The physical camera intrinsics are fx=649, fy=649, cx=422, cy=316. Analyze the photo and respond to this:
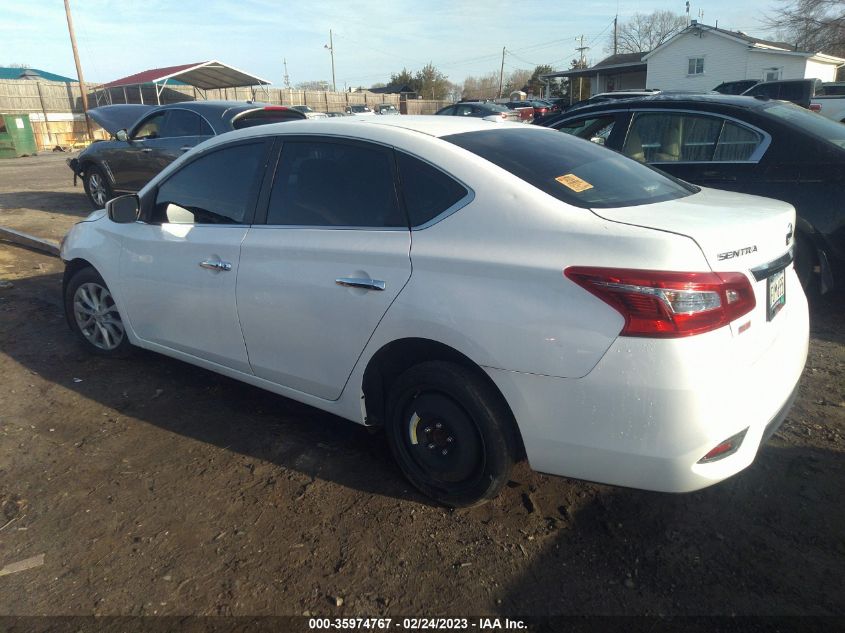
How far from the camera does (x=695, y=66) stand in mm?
39406

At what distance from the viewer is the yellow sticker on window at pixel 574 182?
2.77m

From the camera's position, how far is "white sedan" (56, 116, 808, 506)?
89.2 inches

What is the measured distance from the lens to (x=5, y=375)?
4.55 m

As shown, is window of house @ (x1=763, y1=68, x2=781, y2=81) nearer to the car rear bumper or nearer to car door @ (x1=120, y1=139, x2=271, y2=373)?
car door @ (x1=120, y1=139, x2=271, y2=373)

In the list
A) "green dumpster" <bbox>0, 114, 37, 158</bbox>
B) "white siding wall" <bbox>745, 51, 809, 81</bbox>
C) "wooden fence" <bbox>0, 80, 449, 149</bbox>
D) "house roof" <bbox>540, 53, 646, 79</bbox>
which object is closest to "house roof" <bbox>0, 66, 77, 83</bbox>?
"wooden fence" <bbox>0, 80, 449, 149</bbox>

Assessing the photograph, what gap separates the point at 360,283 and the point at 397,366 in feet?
A: 1.39

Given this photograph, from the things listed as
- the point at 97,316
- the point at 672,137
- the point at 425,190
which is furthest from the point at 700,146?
the point at 97,316

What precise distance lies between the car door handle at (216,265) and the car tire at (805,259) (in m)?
3.98

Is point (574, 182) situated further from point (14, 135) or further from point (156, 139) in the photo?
point (14, 135)

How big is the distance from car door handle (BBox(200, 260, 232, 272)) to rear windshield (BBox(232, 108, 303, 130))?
5456 mm

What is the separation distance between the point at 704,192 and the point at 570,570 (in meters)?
1.98

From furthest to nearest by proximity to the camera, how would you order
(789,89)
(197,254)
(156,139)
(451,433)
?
(789,89) < (156,139) < (197,254) < (451,433)

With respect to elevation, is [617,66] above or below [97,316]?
above

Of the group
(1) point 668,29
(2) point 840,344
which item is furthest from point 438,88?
(2) point 840,344
